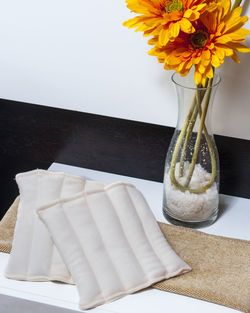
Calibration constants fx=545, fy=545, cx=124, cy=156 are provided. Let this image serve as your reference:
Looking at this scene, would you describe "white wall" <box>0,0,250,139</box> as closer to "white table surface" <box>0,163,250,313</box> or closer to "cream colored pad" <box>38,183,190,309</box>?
"cream colored pad" <box>38,183,190,309</box>

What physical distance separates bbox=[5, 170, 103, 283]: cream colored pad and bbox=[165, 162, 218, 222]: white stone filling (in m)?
0.16

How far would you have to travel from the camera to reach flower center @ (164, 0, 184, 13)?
96 centimetres

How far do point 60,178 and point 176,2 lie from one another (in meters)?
0.46

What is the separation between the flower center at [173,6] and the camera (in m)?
0.96

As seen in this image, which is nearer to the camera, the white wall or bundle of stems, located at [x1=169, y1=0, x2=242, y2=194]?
bundle of stems, located at [x1=169, y1=0, x2=242, y2=194]

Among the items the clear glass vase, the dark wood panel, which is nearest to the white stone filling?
the clear glass vase

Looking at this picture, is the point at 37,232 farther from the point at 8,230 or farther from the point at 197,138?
the point at 197,138

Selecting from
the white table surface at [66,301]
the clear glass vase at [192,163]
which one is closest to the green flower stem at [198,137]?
the clear glass vase at [192,163]

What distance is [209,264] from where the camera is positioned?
1116 mm

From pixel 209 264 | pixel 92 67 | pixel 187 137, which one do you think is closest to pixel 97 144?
pixel 92 67

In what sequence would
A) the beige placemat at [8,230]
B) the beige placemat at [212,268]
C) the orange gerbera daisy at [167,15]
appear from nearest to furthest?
the orange gerbera daisy at [167,15]
the beige placemat at [212,268]
the beige placemat at [8,230]

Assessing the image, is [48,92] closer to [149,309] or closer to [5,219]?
[5,219]

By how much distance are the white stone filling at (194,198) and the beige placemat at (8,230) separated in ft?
1.14

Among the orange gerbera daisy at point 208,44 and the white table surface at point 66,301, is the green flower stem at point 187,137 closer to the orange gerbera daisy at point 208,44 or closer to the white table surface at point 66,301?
the orange gerbera daisy at point 208,44
